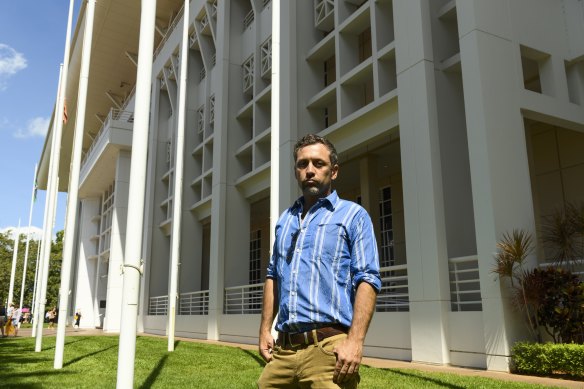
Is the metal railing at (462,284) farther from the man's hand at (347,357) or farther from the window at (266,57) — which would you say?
the window at (266,57)

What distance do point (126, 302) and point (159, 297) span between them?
21.9 metres

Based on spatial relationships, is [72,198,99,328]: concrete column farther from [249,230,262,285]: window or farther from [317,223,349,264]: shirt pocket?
[317,223,349,264]: shirt pocket

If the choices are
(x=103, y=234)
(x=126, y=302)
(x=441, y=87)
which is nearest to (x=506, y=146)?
(x=441, y=87)

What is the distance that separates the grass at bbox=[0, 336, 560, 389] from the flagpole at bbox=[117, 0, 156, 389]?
313cm

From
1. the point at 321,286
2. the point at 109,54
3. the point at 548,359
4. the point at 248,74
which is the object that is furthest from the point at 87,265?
the point at 321,286

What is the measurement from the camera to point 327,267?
105 inches

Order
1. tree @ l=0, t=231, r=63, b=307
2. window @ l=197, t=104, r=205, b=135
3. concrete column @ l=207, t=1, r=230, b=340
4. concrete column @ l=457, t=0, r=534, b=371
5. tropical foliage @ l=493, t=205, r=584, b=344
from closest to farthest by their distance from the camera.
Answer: tropical foliage @ l=493, t=205, r=584, b=344 → concrete column @ l=457, t=0, r=534, b=371 → concrete column @ l=207, t=1, r=230, b=340 → window @ l=197, t=104, r=205, b=135 → tree @ l=0, t=231, r=63, b=307

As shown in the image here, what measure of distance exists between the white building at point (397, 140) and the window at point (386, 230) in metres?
0.07

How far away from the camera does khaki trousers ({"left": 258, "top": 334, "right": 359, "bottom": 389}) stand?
8.18ft

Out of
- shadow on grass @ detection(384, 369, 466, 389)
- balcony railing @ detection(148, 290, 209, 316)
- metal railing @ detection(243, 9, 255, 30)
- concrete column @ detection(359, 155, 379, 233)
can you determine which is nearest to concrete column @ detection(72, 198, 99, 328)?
balcony railing @ detection(148, 290, 209, 316)

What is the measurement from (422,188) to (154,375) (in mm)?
6457

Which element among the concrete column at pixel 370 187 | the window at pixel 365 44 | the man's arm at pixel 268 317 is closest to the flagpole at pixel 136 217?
the man's arm at pixel 268 317

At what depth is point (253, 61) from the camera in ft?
69.3

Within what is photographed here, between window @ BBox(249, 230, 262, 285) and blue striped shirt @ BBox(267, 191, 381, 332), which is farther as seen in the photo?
window @ BBox(249, 230, 262, 285)
